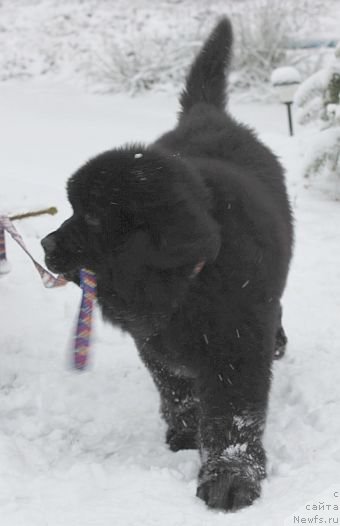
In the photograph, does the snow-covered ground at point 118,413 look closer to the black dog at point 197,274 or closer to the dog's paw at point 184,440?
the dog's paw at point 184,440

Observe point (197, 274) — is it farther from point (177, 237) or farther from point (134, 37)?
point (134, 37)

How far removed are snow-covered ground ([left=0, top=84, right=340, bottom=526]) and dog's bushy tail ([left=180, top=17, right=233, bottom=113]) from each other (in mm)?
1315

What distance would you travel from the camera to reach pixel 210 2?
13750 millimetres

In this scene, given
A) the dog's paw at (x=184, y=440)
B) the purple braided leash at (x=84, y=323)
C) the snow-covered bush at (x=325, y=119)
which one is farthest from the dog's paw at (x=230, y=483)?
the snow-covered bush at (x=325, y=119)

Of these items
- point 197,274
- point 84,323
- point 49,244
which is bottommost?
point 84,323

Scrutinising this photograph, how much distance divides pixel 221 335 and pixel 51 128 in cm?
730

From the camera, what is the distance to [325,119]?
5.89 metres

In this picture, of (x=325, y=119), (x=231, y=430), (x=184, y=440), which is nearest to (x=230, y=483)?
(x=231, y=430)

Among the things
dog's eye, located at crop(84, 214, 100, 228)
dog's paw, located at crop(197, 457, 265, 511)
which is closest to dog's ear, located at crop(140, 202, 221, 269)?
dog's eye, located at crop(84, 214, 100, 228)

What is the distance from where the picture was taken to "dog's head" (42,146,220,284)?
212 cm

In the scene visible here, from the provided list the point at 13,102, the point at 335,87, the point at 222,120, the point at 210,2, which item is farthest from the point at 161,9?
the point at 222,120

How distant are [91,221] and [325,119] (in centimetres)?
412

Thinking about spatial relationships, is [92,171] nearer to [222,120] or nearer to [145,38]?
[222,120]

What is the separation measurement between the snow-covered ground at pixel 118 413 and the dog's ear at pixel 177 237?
82cm
